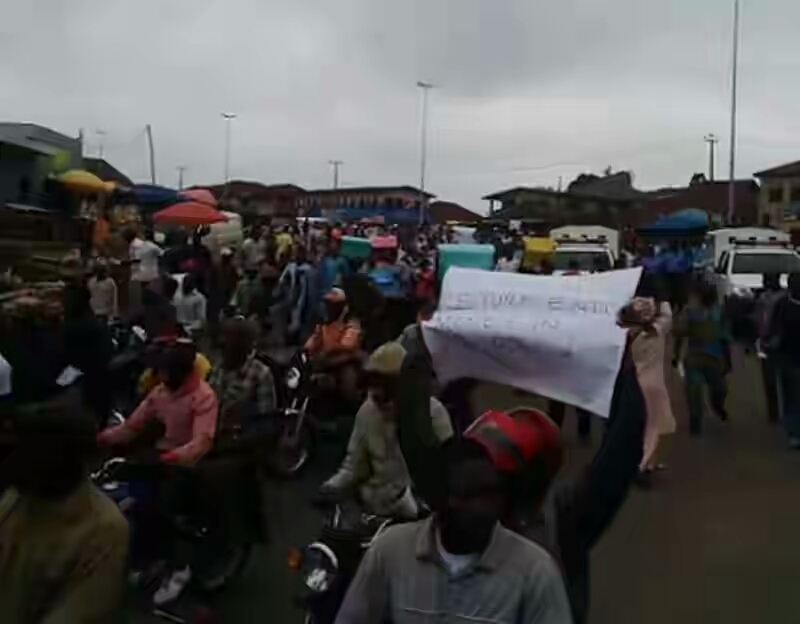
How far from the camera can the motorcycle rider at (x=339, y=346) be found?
30.7ft

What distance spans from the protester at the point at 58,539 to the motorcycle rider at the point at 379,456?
2464 millimetres

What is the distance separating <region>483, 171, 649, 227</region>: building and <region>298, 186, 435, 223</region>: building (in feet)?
17.5

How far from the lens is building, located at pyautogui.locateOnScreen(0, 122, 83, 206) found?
20.1 m

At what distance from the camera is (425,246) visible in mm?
31672

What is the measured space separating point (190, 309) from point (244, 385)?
643 centimetres

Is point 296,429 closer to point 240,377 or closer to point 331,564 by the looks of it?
point 240,377

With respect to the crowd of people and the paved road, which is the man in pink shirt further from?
the paved road

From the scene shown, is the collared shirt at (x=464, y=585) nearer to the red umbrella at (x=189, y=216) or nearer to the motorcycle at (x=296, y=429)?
the motorcycle at (x=296, y=429)

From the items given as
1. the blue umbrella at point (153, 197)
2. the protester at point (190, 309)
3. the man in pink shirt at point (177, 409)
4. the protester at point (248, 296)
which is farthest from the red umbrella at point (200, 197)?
the man in pink shirt at point (177, 409)

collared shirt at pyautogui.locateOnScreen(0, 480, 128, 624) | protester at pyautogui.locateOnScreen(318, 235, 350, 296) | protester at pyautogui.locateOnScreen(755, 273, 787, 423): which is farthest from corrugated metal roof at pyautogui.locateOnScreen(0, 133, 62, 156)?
collared shirt at pyautogui.locateOnScreen(0, 480, 128, 624)

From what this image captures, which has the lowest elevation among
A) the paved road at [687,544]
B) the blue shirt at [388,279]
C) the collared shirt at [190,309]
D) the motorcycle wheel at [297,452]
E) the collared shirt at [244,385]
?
the paved road at [687,544]

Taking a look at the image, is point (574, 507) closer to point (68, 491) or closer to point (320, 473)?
point (68, 491)

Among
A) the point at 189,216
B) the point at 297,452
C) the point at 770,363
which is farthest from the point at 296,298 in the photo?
the point at 189,216

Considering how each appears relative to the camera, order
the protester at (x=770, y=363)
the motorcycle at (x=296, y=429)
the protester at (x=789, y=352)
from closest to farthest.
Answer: the motorcycle at (x=296, y=429)
the protester at (x=789, y=352)
the protester at (x=770, y=363)
